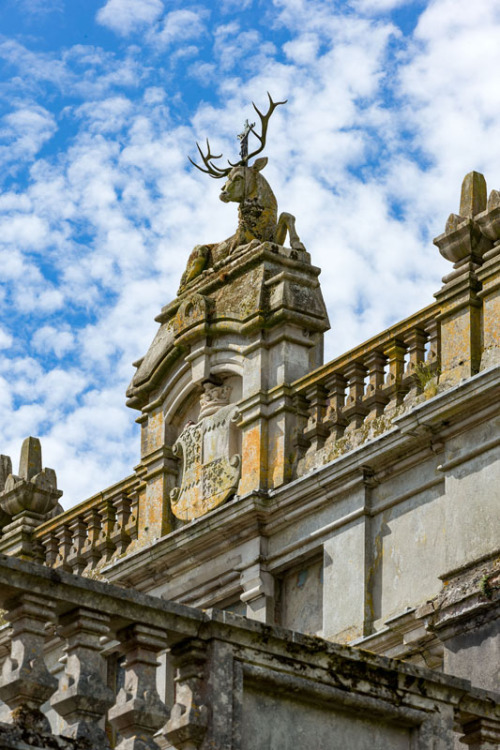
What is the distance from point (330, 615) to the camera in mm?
17484

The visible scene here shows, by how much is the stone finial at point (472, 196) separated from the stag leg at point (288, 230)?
10.6ft

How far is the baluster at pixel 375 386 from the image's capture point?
17.8m

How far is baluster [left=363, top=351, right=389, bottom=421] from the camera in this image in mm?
17781

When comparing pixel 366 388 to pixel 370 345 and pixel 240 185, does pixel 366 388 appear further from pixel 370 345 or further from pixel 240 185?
pixel 240 185

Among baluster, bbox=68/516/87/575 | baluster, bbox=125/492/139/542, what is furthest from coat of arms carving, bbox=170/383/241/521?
baluster, bbox=68/516/87/575

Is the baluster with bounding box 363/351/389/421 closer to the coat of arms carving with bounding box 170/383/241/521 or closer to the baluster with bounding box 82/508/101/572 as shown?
the coat of arms carving with bounding box 170/383/241/521

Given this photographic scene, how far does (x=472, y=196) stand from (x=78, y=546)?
22.4ft

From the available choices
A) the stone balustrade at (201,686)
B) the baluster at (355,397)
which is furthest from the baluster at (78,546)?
the stone balustrade at (201,686)

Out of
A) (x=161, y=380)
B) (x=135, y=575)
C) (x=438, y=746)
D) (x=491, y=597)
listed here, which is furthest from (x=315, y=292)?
(x=438, y=746)

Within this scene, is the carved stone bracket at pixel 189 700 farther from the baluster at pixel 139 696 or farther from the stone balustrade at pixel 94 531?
the stone balustrade at pixel 94 531

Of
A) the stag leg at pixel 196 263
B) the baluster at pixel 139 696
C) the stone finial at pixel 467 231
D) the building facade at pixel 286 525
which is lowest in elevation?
the baluster at pixel 139 696

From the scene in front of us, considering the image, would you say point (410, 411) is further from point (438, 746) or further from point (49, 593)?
point (49, 593)

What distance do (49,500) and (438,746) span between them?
39.4ft

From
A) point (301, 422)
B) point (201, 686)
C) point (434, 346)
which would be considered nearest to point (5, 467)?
point (301, 422)
